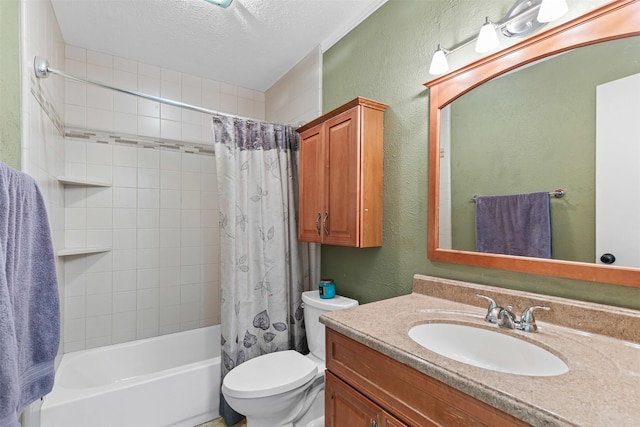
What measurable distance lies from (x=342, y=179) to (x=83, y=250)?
1.82 meters

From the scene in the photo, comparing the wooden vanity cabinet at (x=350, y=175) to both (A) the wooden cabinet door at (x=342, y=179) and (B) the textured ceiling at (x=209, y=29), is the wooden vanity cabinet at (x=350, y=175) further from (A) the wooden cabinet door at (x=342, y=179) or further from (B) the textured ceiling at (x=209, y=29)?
(B) the textured ceiling at (x=209, y=29)

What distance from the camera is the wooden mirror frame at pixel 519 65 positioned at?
3.13 feet

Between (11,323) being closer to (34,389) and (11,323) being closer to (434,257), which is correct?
(34,389)

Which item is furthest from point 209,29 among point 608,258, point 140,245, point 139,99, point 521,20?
point 608,258

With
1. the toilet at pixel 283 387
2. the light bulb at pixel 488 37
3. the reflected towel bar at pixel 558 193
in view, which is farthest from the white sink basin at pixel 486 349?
the light bulb at pixel 488 37

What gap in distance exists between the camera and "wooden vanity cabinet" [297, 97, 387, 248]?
1648mm

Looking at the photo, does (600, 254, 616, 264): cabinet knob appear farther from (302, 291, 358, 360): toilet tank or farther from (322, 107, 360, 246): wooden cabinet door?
(302, 291, 358, 360): toilet tank

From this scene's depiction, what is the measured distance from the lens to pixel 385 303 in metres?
1.38

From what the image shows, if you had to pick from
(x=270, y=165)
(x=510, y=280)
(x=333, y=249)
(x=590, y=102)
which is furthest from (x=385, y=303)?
(x=270, y=165)

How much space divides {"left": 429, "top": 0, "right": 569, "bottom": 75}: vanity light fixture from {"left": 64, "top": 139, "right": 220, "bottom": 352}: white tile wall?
7.41ft

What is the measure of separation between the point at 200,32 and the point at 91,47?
0.91m

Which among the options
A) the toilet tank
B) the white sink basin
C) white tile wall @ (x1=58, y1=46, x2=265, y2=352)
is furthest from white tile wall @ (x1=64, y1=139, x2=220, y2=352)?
the white sink basin

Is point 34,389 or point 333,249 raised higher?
point 333,249

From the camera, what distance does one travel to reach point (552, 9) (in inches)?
41.7
